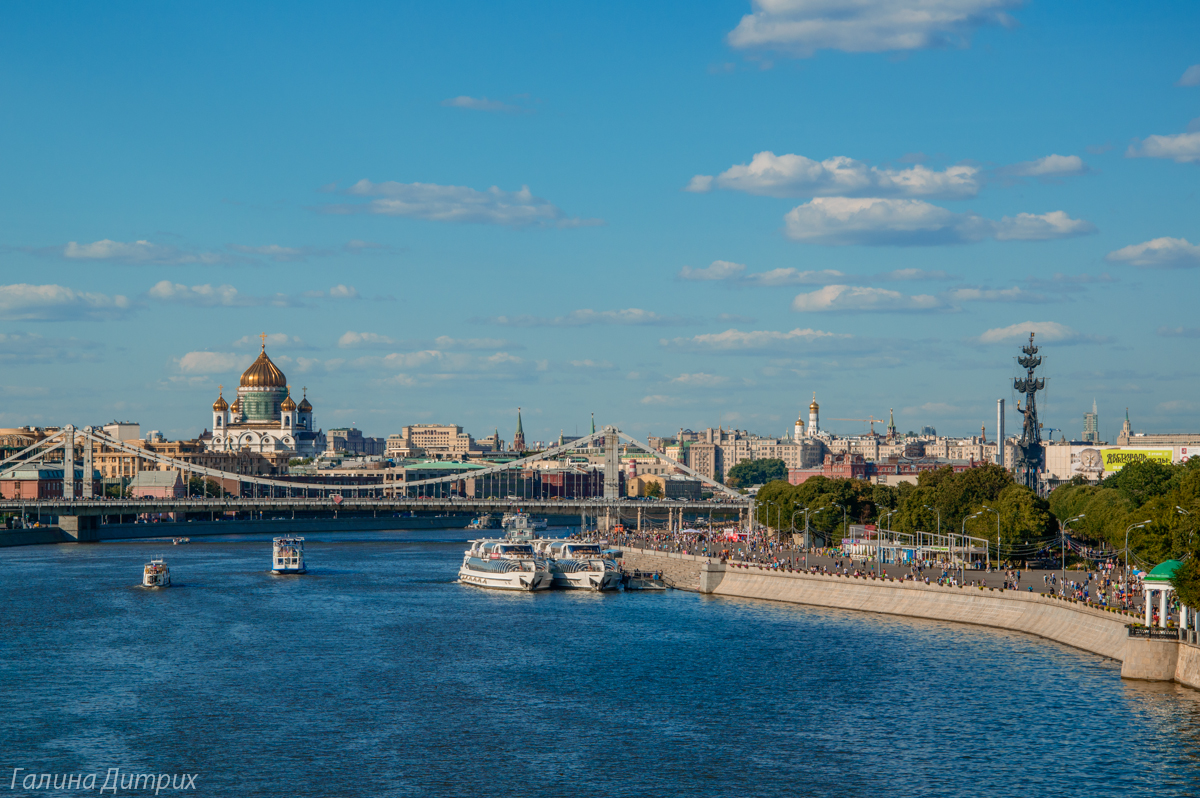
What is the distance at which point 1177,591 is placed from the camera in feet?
140

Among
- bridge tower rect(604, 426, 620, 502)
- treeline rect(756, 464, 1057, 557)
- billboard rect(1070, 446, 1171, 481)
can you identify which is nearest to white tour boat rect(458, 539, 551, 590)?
treeline rect(756, 464, 1057, 557)

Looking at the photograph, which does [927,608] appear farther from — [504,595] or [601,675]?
[504,595]

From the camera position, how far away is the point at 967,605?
58.1 meters

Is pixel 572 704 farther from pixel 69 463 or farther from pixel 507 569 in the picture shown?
pixel 69 463

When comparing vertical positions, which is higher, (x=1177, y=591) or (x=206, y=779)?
(x=1177, y=591)

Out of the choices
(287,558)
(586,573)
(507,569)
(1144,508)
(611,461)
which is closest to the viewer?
(1144,508)

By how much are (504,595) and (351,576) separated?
14.0 m

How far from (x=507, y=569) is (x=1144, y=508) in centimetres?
3189

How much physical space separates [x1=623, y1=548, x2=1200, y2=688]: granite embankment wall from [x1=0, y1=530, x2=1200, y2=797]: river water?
827mm

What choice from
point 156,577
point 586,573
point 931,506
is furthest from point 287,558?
point 931,506

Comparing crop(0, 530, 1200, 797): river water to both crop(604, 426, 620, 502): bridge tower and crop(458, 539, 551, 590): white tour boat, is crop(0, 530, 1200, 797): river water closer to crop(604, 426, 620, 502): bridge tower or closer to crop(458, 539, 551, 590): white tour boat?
crop(458, 539, 551, 590): white tour boat

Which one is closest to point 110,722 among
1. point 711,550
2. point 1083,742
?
point 1083,742

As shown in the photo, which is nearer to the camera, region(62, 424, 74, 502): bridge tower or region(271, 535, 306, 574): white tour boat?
region(271, 535, 306, 574): white tour boat

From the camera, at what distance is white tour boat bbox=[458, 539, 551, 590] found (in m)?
76.5
